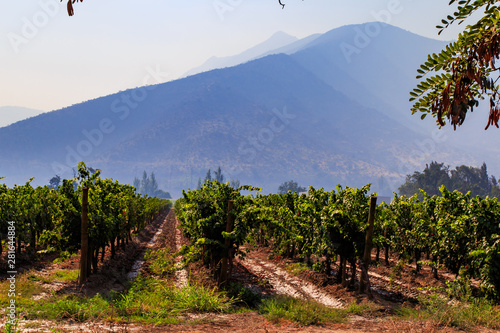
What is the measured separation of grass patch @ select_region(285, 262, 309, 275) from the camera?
18087mm

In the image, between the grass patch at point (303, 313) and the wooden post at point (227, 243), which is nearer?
the grass patch at point (303, 313)

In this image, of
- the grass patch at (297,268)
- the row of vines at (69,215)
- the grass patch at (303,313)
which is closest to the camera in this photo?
the grass patch at (303,313)

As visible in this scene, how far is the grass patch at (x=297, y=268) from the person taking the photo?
1809 cm

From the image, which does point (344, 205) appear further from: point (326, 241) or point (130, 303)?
point (130, 303)

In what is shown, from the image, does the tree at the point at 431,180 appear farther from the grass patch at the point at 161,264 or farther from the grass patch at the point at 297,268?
the grass patch at the point at 161,264

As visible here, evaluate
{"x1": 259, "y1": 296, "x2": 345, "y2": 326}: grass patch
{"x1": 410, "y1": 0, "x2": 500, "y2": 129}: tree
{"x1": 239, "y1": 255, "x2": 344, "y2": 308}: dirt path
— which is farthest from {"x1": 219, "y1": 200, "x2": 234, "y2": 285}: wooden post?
{"x1": 410, "y1": 0, "x2": 500, "y2": 129}: tree

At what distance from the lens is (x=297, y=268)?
18594 millimetres

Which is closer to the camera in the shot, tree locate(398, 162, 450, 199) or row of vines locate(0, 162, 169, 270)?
row of vines locate(0, 162, 169, 270)

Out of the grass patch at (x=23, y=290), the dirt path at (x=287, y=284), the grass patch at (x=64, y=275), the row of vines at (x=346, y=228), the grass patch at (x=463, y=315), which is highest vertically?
the row of vines at (x=346, y=228)

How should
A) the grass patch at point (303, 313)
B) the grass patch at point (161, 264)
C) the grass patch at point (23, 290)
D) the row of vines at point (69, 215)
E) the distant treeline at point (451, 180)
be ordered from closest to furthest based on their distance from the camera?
the grass patch at point (303, 313), the grass patch at point (23, 290), the row of vines at point (69, 215), the grass patch at point (161, 264), the distant treeline at point (451, 180)

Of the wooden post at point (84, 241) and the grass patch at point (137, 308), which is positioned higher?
the wooden post at point (84, 241)

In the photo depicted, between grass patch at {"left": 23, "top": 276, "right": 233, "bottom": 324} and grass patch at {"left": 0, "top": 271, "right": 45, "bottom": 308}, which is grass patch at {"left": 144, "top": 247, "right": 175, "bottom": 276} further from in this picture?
grass patch at {"left": 0, "top": 271, "right": 45, "bottom": 308}

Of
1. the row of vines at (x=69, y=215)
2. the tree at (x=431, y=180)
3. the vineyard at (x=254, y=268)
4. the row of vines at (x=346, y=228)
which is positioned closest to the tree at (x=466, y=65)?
the vineyard at (x=254, y=268)

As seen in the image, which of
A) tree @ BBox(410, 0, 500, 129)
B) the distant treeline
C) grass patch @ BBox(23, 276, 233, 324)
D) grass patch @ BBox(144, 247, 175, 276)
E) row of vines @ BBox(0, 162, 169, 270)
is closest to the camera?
tree @ BBox(410, 0, 500, 129)
